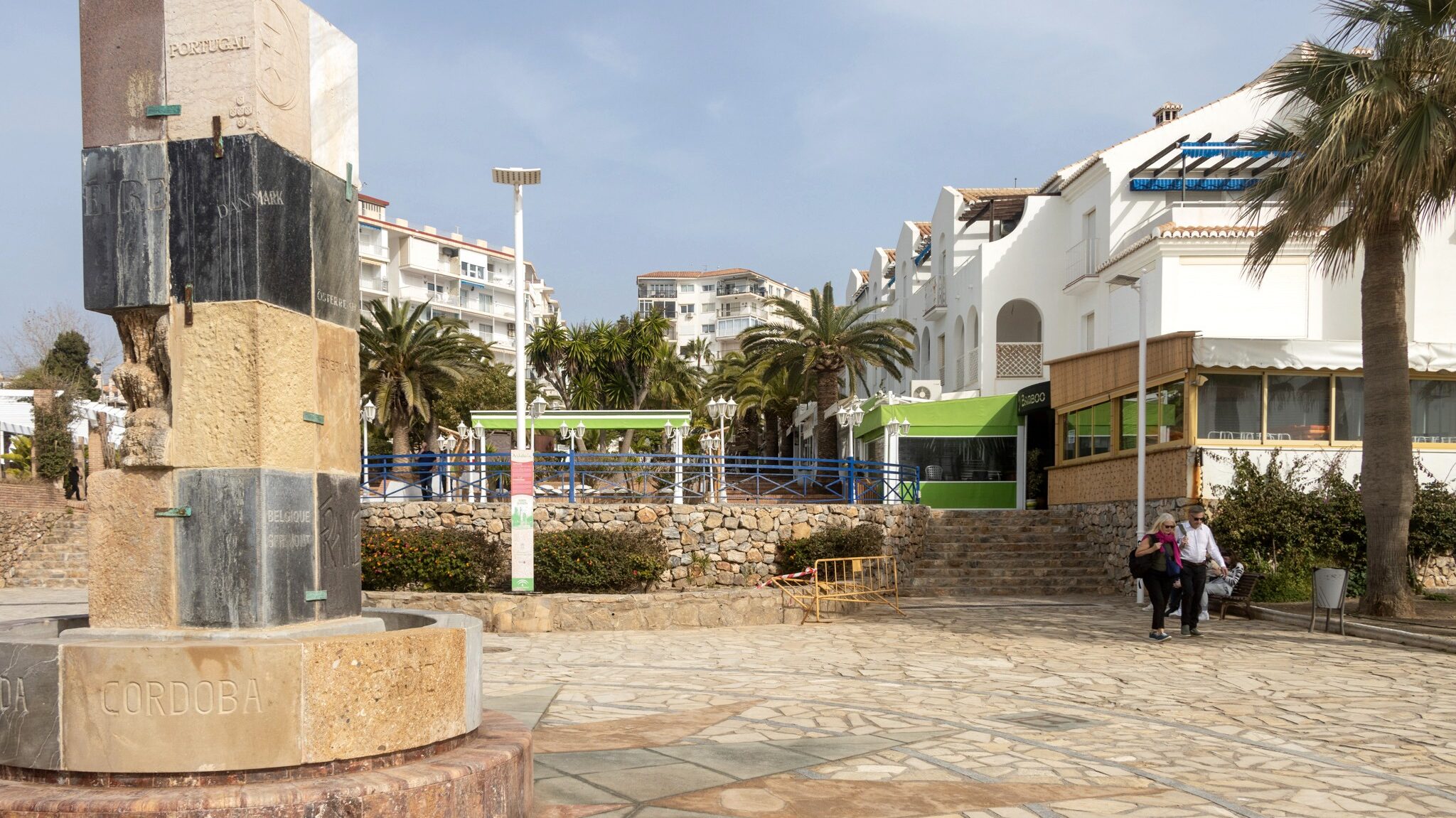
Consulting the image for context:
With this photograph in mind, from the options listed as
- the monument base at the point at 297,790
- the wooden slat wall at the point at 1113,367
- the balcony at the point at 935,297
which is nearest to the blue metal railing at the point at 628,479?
the wooden slat wall at the point at 1113,367

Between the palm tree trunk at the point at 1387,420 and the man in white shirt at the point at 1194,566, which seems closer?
the man in white shirt at the point at 1194,566

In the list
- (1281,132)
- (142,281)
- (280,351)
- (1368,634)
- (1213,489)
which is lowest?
(1368,634)

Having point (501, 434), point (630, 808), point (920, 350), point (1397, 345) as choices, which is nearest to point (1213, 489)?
point (1397, 345)

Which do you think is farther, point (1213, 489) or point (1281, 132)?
point (1213, 489)

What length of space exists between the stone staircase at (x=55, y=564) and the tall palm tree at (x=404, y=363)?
12764 millimetres

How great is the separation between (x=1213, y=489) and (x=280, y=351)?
56.0ft

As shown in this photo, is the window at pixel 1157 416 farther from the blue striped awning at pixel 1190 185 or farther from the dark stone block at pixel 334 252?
the dark stone block at pixel 334 252

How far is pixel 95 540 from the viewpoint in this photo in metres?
5.25

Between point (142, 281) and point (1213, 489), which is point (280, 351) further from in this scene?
point (1213, 489)

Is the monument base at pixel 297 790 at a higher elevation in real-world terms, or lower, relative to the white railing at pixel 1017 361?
lower

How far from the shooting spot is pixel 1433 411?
1958cm

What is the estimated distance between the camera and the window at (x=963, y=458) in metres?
31.8

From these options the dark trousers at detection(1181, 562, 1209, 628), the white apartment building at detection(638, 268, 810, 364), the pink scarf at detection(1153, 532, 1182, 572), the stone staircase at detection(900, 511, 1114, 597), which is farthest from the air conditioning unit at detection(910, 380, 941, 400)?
the white apartment building at detection(638, 268, 810, 364)

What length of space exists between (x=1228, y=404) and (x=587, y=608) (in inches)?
449
